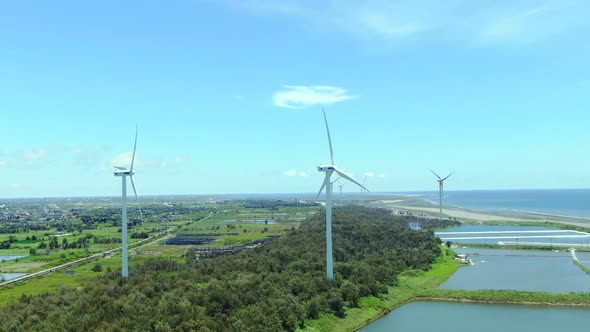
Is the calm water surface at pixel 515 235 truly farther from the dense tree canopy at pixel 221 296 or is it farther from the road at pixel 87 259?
the road at pixel 87 259

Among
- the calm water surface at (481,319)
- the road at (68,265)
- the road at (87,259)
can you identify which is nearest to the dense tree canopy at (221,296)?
the calm water surface at (481,319)

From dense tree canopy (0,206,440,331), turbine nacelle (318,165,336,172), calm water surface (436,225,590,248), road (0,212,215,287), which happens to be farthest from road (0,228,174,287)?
calm water surface (436,225,590,248)

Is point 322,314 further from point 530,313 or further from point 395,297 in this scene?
point 530,313

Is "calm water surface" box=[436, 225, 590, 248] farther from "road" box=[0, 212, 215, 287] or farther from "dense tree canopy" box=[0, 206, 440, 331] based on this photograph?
"road" box=[0, 212, 215, 287]

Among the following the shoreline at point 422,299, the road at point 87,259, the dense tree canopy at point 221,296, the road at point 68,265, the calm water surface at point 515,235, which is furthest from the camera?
the calm water surface at point 515,235

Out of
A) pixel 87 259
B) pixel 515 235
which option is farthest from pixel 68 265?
pixel 515 235
